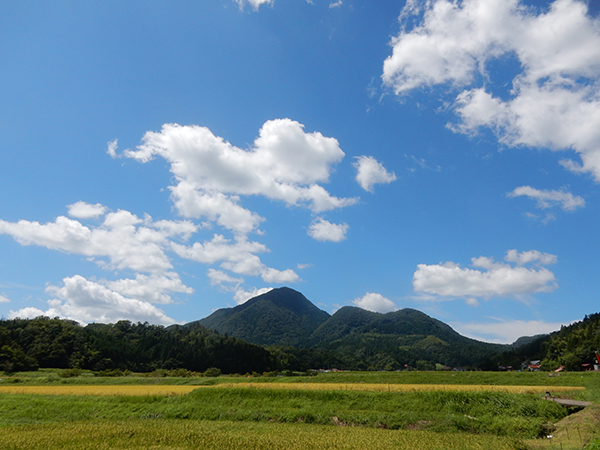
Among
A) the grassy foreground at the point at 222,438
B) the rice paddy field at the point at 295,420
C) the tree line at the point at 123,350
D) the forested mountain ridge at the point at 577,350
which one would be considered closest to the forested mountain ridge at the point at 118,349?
the tree line at the point at 123,350

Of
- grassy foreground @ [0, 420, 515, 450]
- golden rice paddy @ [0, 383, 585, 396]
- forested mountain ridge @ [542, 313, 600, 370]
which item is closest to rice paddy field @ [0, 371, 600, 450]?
grassy foreground @ [0, 420, 515, 450]

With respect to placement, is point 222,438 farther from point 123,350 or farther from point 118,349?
point 123,350

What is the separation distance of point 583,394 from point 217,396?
35.0 metres

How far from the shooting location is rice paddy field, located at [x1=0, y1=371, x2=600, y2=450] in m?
20.3

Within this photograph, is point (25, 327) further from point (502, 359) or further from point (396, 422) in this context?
point (502, 359)

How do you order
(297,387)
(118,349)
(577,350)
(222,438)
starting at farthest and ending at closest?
(118,349)
(577,350)
(297,387)
(222,438)

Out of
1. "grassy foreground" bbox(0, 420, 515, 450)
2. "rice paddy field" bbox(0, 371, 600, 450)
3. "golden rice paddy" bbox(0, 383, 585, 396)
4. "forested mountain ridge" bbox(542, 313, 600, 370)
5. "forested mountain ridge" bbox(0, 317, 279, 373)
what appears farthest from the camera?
"forested mountain ridge" bbox(0, 317, 279, 373)

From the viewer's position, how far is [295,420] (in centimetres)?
2922

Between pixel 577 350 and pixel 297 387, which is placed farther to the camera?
pixel 577 350

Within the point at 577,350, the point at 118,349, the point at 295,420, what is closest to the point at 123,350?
the point at 118,349

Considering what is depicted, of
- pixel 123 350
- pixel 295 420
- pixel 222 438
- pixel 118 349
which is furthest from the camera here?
pixel 123 350

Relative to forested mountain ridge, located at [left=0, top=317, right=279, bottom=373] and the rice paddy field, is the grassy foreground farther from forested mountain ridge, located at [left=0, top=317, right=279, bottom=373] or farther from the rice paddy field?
forested mountain ridge, located at [left=0, top=317, right=279, bottom=373]

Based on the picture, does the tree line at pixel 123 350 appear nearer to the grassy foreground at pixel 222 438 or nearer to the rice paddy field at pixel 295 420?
the rice paddy field at pixel 295 420

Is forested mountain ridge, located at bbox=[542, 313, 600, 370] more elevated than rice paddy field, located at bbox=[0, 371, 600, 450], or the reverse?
forested mountain ridge, located at bbox=[542, 313, 600, 370]
